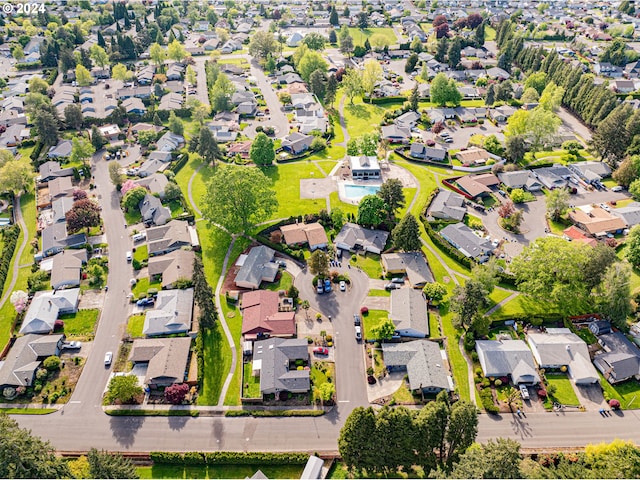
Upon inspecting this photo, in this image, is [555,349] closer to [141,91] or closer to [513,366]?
[513,366]

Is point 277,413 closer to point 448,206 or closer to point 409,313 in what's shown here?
point 409,313

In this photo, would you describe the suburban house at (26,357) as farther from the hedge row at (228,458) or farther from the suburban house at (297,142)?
the suburban house at (297,142)

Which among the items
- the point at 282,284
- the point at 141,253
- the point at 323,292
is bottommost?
the point at 141,253

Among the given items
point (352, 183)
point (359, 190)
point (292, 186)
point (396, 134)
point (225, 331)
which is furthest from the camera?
point (396, 134)

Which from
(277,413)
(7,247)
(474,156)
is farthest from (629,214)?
(7,247)

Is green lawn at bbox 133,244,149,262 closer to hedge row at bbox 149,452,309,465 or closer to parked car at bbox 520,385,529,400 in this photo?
hedge row at bbox 149,452,309,465

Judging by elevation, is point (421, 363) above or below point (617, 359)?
below

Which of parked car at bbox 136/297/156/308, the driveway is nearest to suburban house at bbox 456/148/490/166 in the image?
the driveway
